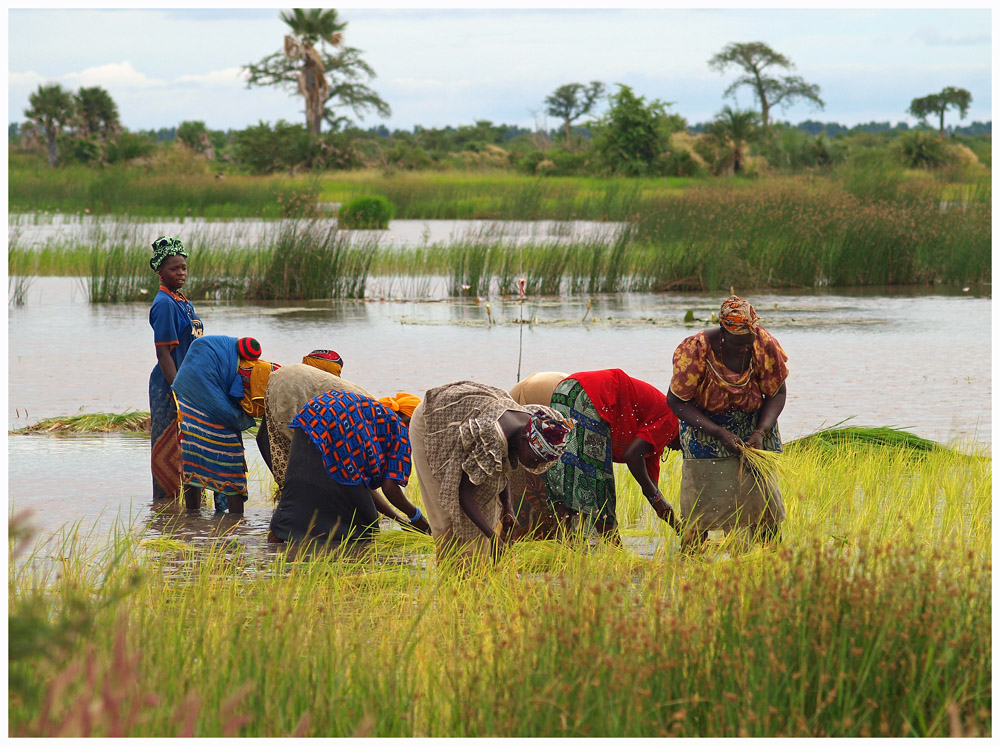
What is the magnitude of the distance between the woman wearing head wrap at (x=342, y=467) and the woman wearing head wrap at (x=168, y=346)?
50.0 inches

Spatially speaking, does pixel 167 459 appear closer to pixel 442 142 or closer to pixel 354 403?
pixel 354 403

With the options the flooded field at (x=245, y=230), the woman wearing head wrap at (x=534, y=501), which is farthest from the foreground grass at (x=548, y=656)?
the flooded field at (x=245, y=230)

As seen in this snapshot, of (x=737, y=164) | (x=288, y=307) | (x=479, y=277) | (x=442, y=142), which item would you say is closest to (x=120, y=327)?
(x=288, y=307)

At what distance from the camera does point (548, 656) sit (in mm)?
3139

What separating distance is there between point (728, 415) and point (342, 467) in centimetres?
178

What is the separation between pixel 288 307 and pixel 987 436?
10386 mm

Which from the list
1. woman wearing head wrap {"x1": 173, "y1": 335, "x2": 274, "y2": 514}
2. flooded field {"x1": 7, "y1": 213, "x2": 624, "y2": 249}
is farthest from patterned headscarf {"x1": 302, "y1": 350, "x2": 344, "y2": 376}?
flooded field {"x1": 7, "y1": 213, "x2": 624, "y2": 249}

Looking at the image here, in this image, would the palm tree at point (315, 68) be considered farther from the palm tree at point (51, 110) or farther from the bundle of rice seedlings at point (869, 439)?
the bundle of rice seedlings at point (869, 439)

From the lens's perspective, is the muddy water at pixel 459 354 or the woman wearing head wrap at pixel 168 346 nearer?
A: the woman wearing head wrap at pixel 168 346

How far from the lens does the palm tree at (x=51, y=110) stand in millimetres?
48562

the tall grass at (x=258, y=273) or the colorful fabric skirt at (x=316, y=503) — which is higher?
the tall grass at (x=258, y=273)

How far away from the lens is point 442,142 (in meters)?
68.2

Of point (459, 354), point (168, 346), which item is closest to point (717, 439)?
point (168, 346)

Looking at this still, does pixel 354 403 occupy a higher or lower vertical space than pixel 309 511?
higher
